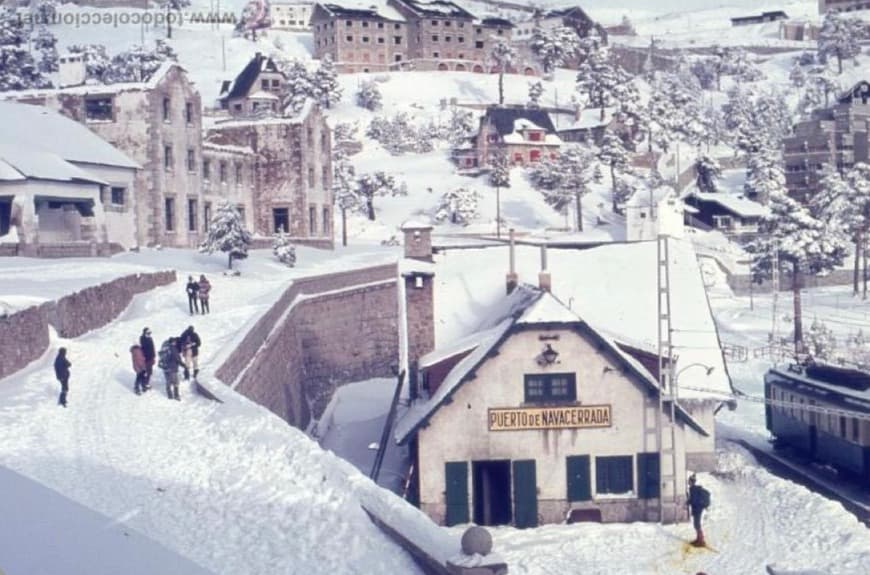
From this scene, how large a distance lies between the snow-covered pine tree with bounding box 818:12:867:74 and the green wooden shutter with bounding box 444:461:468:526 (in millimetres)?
157345

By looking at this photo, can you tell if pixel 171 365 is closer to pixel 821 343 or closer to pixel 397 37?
pixel 821 343

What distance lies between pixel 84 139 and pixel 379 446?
2529cm

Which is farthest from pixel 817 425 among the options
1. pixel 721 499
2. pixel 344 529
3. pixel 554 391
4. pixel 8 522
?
pixel 8 522

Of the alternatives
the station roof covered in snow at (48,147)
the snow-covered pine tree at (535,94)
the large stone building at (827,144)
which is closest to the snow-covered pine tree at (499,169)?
the large stone building at (827,144)

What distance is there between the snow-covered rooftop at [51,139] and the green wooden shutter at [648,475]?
26.2 meters

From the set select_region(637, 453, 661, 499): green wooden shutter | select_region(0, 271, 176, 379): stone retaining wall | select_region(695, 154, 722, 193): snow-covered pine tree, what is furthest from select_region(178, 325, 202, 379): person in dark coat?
select_region(695, 154, 722, 193): snow-covered pine tree

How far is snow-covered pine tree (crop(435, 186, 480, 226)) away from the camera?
87500mm

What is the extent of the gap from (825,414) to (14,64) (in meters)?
85.1

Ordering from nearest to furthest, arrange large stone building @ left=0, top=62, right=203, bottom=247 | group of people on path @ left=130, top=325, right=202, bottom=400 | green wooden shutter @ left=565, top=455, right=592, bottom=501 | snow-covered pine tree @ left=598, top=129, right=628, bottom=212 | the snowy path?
the snowy path → group of people on path @ left=130, top=325, right=202, bottom=400 → green wooden shutter @ left=565, top=455, right=592, bottom=501 → large stone building @ left=0, top=62, right=203, bottom=247 → snow-covered pine tree @ left=598, top=129, right=628, bottom=212

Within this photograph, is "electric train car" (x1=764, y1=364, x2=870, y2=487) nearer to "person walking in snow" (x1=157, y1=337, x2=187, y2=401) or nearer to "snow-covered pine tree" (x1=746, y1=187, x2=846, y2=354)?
"person walking in snow" (x1=157, y1=337, x2=187, y2=401)

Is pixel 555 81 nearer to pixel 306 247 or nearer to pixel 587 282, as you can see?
pixel 306 247

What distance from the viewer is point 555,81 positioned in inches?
5960

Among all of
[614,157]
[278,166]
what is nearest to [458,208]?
[614,157]

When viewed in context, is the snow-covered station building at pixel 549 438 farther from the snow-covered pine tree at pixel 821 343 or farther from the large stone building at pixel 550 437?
the snow-covered pine tree at pixel 821 343
